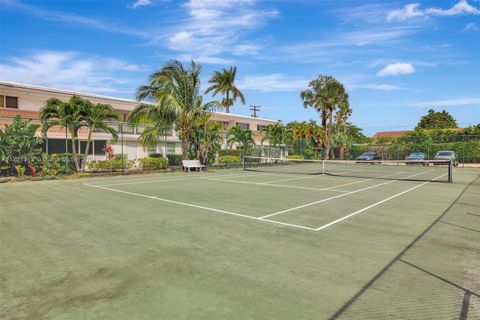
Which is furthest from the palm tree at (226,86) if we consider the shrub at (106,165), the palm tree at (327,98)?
the shrub at (106,165)

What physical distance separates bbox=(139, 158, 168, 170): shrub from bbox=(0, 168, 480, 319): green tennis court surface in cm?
1432

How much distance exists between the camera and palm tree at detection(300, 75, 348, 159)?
45969mm

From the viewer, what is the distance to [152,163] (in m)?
24.0

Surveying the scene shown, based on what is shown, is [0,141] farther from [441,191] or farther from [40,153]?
[441,191]

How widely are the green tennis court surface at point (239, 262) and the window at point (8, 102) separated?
21.4 metres

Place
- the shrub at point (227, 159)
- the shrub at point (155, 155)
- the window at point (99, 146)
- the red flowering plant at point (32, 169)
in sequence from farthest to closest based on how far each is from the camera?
the shrub at point (227, 159)
the shrub at point (155, 155)
the window at point (99, 146)
the red flowering plant at point (32, 169)

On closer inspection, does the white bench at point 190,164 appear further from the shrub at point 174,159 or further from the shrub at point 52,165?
the shrub at point 52,165

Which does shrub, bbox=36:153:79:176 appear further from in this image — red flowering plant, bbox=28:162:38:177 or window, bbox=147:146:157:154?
window, bbox=147:146:157:154

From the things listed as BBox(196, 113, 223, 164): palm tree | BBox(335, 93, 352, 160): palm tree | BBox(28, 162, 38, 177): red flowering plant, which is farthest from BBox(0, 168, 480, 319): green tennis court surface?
BBox(335, 93, 352, 160): palm tree

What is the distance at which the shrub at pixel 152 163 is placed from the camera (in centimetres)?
2380

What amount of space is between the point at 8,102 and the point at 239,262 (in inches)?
1145

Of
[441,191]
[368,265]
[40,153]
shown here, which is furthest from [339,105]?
[368,265]

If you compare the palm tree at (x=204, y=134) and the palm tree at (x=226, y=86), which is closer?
the palm tree at (x=204, y=134)

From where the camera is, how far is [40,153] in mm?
18156
